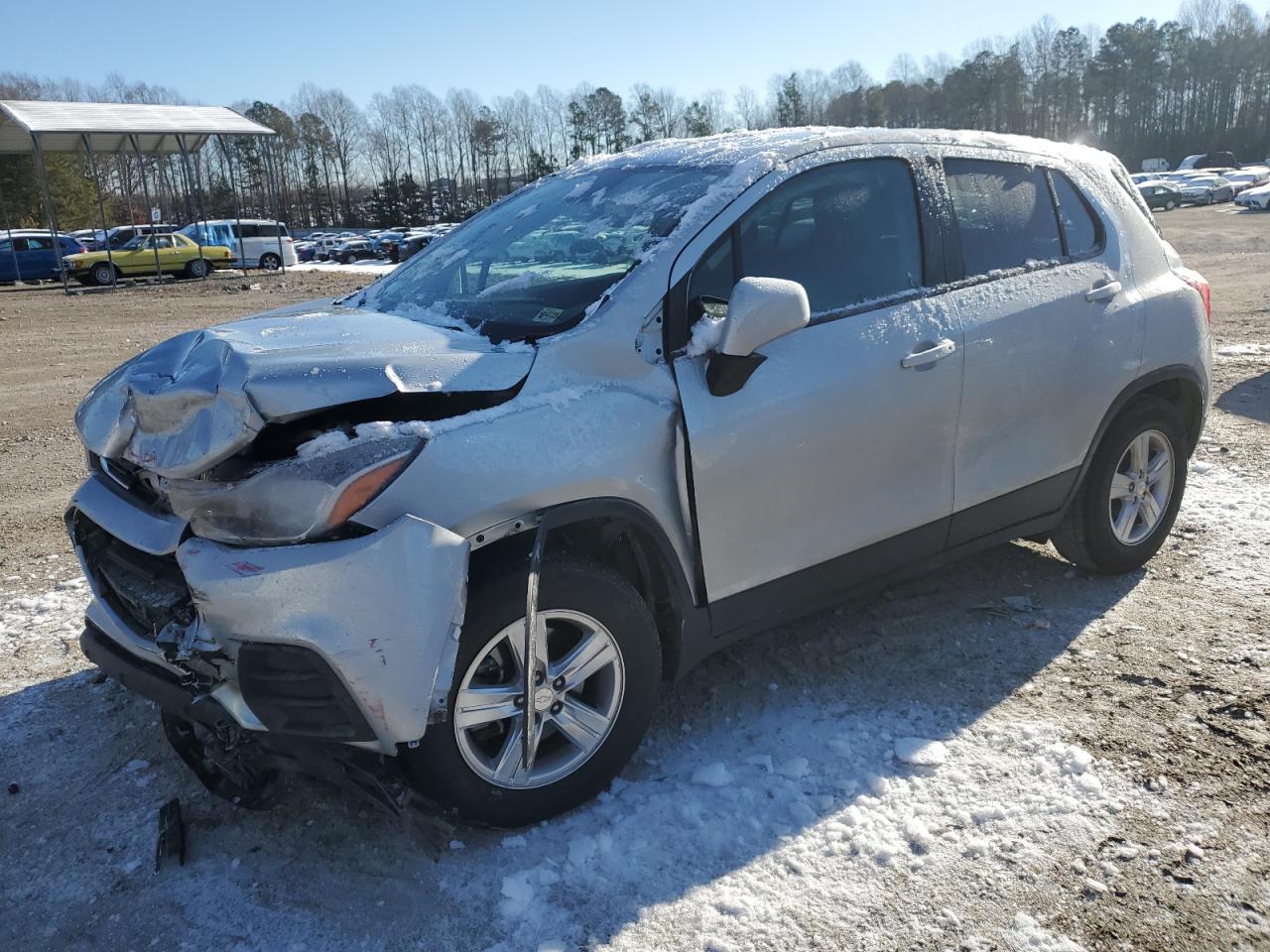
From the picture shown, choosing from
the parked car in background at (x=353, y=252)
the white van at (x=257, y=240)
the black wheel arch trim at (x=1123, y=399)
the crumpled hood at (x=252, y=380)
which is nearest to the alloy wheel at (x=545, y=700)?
the crumpled hood at (x=252, y=380)

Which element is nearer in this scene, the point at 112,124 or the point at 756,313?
the point at 756,313

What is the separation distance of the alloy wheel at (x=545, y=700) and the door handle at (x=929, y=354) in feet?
4.72

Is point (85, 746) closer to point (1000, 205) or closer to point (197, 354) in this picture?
point (197, 354)

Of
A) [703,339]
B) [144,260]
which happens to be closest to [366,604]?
[703,339]

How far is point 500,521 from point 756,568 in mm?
948

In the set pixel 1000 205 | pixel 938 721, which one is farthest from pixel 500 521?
pixel 1000 205

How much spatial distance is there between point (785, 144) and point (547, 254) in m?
0.91

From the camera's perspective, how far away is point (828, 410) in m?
3.24

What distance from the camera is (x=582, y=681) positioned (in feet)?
9.48

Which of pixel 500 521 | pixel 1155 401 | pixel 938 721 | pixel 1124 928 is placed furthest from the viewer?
pixel 1155 401

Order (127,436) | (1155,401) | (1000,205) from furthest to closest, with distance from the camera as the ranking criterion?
(1155,401)
(1000,205)
(127,436)

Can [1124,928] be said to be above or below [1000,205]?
below

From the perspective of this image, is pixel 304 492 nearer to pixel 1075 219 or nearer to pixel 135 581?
pixel 135 581

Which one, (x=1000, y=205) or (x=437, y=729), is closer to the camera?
(x=437, y=729)
